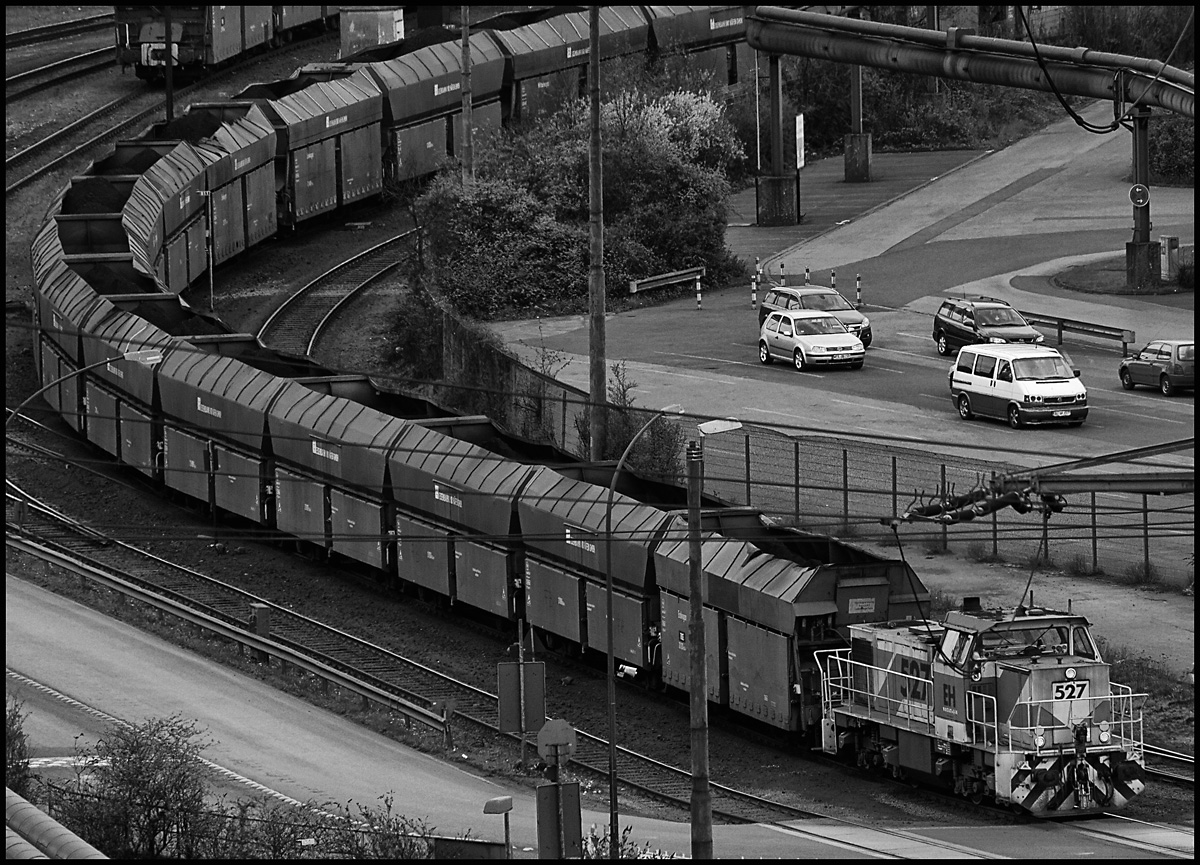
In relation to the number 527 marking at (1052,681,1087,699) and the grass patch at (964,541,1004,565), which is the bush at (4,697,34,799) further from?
the grass patch at (964,541,1004,565)

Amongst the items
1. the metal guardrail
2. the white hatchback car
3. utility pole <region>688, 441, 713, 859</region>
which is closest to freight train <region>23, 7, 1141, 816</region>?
utility pole <region>688, 441, 713, 859</region>

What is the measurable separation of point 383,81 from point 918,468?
29.3 meters

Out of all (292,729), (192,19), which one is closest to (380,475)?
(292,729)

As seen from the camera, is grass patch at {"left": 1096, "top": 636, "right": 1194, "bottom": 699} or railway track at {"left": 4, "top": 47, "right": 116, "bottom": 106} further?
railway track at {"left": 4, "top": 47, "right": 116, "bottom": 106}

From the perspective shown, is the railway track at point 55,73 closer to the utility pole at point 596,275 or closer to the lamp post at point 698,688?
the utility pole at point 596,275

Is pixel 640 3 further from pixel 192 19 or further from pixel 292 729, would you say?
pixel 292 729

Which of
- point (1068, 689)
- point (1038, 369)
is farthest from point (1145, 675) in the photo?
point (1038, 369)

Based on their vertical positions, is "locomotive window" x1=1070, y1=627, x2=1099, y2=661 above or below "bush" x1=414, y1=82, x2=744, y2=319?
below

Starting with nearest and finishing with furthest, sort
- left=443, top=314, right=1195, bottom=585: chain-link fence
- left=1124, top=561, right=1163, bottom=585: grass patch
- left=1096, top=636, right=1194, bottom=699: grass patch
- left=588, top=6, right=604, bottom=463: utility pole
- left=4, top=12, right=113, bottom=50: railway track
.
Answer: left=1096, top=636, right=1194, bottom=699: grass patch → left=588, top=6, right=604, bottom=463: utility pole → left=1124, top=561, right=1163, bottom=585: grass patch → left=443, top=314, right=1195, bottom=585: chain-link fence → left=4, top=12, right=113, bottom=50: railway track

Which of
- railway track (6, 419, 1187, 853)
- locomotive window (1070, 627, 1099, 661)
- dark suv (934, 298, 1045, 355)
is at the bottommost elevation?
railway track (6, 419, 1187, 853)

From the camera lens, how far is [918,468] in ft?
126

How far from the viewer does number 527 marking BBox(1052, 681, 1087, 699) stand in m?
25.3

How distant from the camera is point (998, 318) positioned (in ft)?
164

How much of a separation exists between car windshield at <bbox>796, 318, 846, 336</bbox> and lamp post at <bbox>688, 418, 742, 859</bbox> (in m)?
26.7
